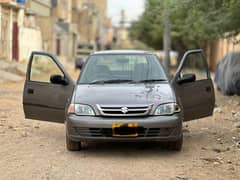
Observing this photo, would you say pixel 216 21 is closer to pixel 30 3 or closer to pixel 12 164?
pixel 12 164

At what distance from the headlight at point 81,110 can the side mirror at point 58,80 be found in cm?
100

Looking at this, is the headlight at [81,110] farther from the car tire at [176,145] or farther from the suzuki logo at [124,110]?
the car tire at [176,145]

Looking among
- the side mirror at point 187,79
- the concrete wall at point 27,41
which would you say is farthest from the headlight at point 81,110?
the concrete wall at point 27,41

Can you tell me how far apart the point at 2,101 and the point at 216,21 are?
22.8 ft

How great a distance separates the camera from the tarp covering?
18125mm

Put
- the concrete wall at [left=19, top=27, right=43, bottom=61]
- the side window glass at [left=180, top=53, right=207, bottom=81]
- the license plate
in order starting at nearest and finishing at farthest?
the license plate → the side window glass at [left=180, top=53, right=207, bottom=81] → the concrete wall at [left=19, top=27, right=43, bottom=61]

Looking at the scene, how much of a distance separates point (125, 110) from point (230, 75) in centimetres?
1180

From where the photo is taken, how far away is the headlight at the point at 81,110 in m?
7.69

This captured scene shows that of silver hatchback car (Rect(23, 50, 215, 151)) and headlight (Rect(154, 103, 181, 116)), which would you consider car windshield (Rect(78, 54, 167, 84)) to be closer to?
silver hatchback car (Rect(23, 50, 215, 151))

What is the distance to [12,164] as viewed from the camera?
7277 millimetres

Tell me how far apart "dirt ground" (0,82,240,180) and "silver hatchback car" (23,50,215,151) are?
12.9 inches

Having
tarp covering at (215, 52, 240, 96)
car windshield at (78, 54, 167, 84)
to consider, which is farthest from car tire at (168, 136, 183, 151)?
tarp covering at (215, 52, 240, 96)

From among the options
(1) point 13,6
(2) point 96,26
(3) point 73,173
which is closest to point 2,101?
(3) point 73,173

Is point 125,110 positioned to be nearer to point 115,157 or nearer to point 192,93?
point 115,157
